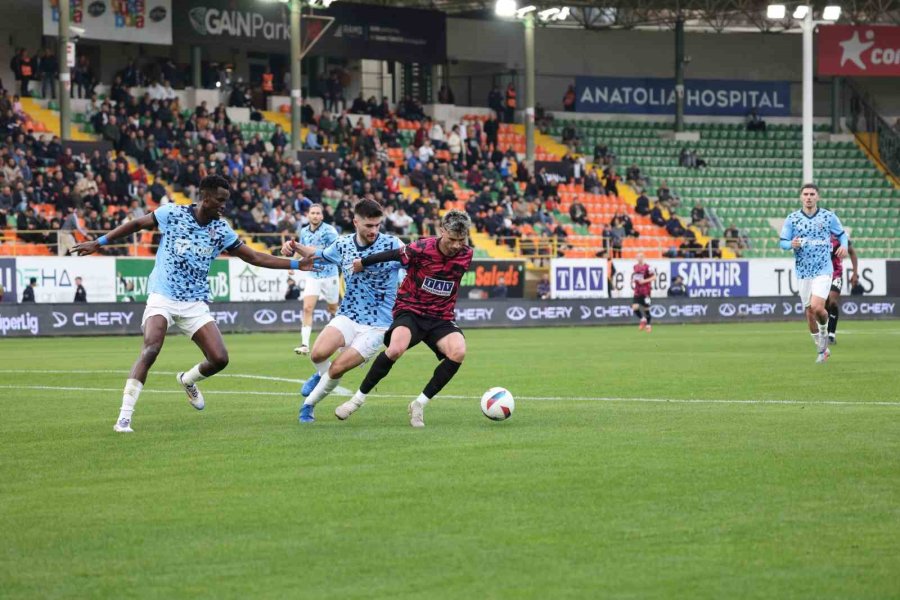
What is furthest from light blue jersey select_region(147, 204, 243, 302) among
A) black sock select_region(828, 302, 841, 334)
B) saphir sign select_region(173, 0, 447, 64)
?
saphir sign select_region(173, 0, 447, 64)

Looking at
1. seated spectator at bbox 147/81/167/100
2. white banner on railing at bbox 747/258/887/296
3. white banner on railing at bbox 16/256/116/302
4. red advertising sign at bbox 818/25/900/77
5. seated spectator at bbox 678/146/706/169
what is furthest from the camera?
red advertising sign at bbox 818/25/900/77

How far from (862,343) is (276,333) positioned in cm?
1644

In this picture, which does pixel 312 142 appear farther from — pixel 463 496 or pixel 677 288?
pixel 463 496

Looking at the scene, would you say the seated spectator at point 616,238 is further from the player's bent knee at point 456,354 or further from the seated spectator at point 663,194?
the player's bent knee at point 456,354

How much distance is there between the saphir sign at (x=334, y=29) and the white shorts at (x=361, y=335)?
3779cm

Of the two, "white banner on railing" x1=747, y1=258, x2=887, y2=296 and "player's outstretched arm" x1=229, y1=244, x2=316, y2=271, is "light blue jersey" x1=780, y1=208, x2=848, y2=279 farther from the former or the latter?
"white banner on railing" x1=747, y1=258, x2=887, y2=296

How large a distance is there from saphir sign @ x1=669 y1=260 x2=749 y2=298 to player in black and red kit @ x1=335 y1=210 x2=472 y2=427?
3589 cm

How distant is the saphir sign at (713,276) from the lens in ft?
160

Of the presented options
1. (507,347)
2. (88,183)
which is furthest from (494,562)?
(88,183)

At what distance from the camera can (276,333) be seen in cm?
3778

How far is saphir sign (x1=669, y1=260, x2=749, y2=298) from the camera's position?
1919 inches

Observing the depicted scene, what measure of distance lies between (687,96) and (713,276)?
18.6m

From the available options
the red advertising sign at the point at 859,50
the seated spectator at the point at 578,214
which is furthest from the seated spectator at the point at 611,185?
the red advertising sign at the point at 859,50

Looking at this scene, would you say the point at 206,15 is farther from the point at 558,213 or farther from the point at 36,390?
the point at 36,390
